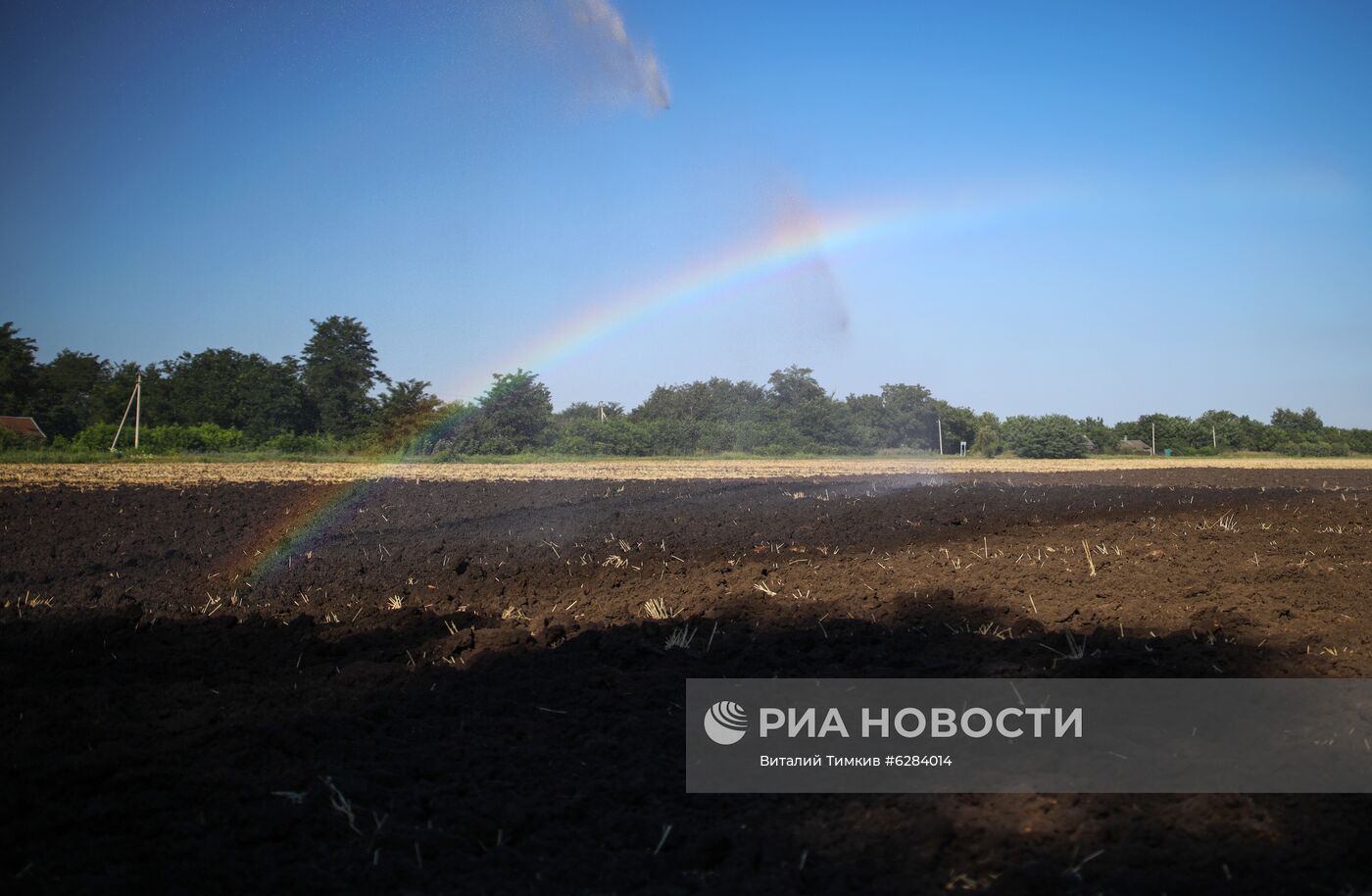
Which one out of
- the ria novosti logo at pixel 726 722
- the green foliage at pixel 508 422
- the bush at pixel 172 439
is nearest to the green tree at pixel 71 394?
the bush at pixel 172 439

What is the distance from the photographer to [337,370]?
Result: 62.4m

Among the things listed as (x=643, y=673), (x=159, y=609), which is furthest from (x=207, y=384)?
(x=643, y=673)

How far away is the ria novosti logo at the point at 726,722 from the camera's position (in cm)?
519

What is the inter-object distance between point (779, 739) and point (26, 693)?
15.3 ft

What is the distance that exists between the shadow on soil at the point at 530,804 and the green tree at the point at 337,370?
5739 centimetres

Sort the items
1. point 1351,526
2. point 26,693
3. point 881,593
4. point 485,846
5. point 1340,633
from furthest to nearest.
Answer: point 1351,526 < point 881,593 < point 1340,633 < point 26,693 < point 485,846

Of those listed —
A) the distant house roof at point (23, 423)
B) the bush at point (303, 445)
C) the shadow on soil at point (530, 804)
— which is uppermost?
the distant house roof at point (23, 423)

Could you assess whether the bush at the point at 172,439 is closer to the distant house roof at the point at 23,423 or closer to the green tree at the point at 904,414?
the distant house roof at the point at 23,423

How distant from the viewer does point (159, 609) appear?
9.19 m

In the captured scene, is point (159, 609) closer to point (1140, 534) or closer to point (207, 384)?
point (1140, 534)

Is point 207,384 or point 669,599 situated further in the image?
point 207,384

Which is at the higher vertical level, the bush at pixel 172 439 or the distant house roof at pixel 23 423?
the distant house roof at pixel 23 423

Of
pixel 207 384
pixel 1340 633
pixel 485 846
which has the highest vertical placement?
pixel 207 384

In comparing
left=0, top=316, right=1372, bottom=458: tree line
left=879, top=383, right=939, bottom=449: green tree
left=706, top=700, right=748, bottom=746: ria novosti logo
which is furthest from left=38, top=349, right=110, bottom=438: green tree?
left=706, top=700, right=748, bottom=746: ria novosti logo
